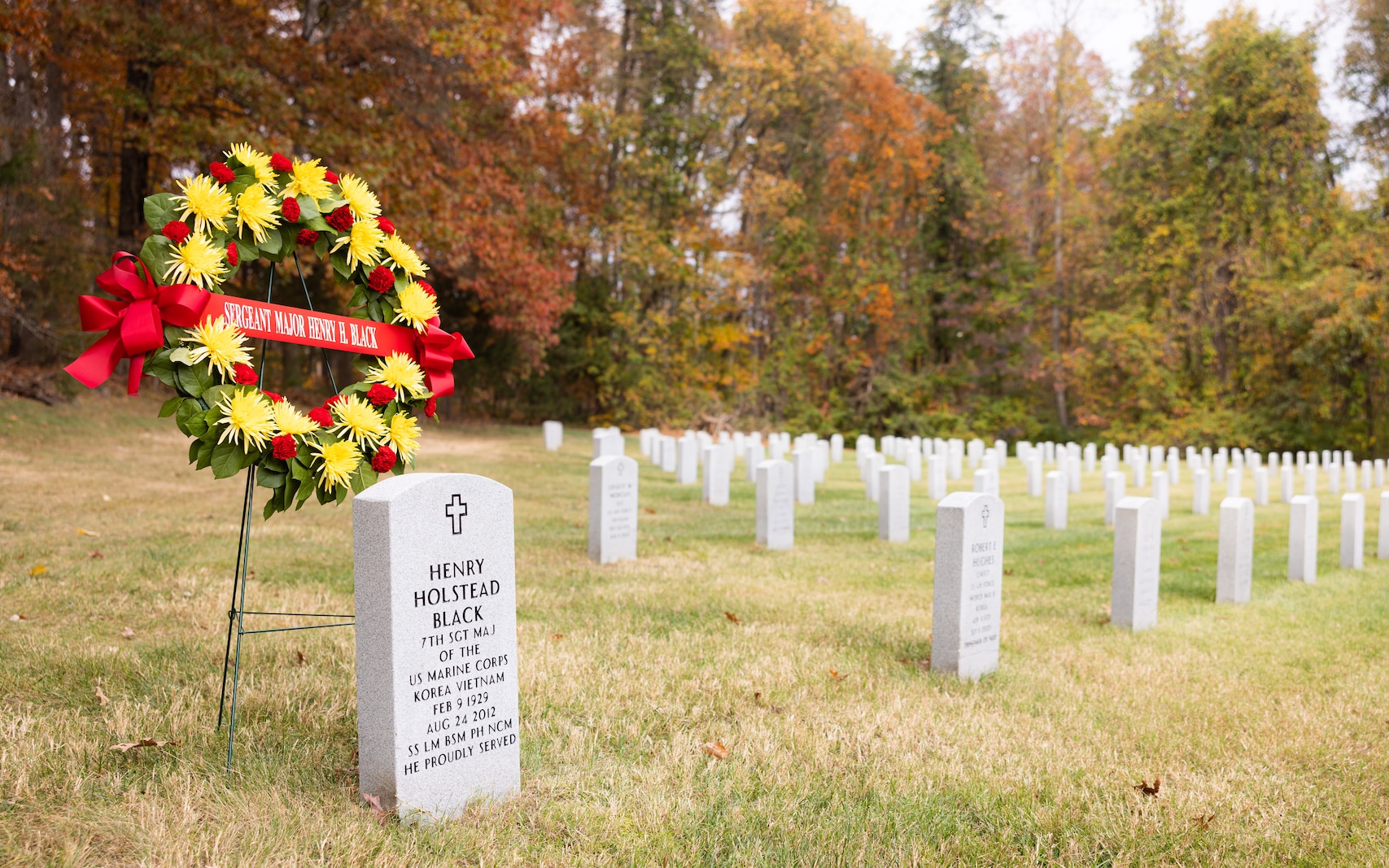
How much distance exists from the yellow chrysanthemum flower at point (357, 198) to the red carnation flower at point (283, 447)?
3.68 ft

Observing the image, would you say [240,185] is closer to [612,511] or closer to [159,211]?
[159,211]

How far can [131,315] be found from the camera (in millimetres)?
3250

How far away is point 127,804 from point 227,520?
7029 mm

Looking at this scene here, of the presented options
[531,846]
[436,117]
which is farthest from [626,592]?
[436,117]

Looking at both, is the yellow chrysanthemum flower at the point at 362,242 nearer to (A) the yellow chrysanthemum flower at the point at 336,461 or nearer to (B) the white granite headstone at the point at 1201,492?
(A) the yellow chrysanthemum flower at the point at 336,461

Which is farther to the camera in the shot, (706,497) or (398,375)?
(706,497)

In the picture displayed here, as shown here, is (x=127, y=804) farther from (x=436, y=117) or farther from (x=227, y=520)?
(x=436, y=117)

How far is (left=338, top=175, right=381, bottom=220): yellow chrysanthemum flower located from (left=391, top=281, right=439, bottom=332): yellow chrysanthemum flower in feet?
1.22

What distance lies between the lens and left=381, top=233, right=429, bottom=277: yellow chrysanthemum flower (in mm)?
4102

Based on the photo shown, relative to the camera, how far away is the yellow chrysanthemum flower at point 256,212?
3.65 metres

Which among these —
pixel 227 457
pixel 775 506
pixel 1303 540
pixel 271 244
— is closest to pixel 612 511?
pixel 775 506

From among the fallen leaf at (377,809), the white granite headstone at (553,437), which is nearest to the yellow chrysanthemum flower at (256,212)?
the fallen leaf at (377,809)

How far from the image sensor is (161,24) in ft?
52.0

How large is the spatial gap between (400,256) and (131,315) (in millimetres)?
1217
